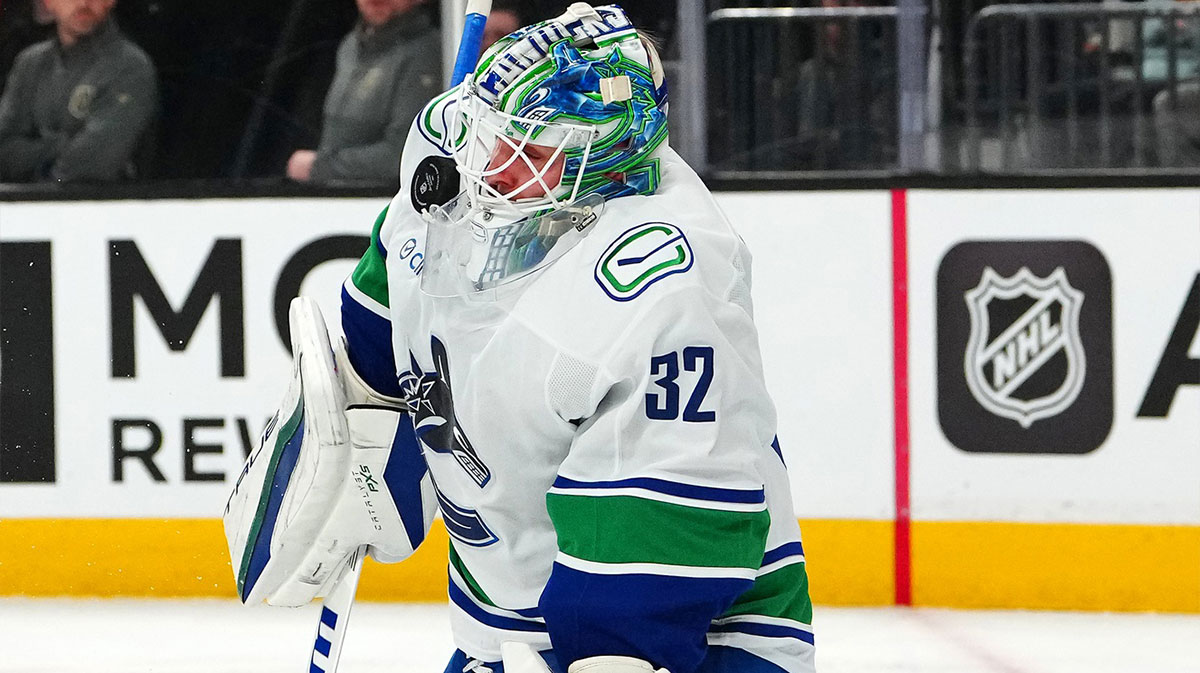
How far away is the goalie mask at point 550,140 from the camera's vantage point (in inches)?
39.9

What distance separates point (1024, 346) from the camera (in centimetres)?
298

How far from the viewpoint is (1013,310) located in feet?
9.82

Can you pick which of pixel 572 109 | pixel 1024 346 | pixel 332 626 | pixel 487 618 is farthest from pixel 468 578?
pixel 1024 346

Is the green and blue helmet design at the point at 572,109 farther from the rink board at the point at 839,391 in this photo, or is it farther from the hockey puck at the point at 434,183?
the rink board at the point at 839,391

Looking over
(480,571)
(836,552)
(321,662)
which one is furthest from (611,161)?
(836,552)

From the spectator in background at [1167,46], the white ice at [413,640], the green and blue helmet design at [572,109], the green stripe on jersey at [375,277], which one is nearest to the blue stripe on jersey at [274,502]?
the green stripe on jersey at [375,277]

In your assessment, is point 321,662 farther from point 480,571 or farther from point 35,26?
point 35,26

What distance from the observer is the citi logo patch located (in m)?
2.97

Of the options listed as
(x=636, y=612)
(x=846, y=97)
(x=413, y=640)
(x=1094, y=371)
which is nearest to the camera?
(x=636, y=612)

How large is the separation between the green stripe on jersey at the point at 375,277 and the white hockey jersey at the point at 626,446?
0.10 metres

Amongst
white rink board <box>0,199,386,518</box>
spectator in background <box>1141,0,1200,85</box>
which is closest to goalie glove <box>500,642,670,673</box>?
white rink board <box>0,199,386,518</box>

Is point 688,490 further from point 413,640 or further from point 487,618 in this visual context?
point 413,640

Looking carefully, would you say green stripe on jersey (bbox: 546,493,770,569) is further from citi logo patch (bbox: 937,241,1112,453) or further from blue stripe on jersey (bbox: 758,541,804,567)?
citi logo patch (bbox: 937,241,1112,453)

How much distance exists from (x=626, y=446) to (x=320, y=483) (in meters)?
0.36
